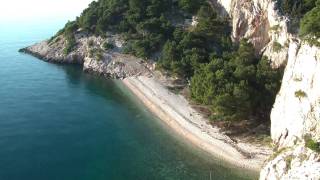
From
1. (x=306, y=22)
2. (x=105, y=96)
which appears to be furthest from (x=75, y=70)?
(x=306, y=22)

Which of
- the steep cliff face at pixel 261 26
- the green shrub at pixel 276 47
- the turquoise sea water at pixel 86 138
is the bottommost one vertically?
the turquoise sea water at pixel 86 138

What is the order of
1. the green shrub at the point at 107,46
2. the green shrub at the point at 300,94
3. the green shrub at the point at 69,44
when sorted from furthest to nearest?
the green shrub at the point at 69,44 → the green shrub at the point at 107,46 → the green shrub at the point at 300,94

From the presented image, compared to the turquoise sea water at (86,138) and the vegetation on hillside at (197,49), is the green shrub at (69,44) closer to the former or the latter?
the vegetation on hillside at (197,49)

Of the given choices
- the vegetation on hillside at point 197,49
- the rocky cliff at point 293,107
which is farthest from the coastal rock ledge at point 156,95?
the rocky cliff at point 293,107

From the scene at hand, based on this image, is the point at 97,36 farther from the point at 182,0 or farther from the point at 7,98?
the point at 7,98

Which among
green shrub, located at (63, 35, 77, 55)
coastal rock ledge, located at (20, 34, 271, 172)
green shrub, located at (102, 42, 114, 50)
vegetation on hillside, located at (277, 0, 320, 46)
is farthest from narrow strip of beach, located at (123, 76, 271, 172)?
green shrub, located at (63, 35, 77, 55)

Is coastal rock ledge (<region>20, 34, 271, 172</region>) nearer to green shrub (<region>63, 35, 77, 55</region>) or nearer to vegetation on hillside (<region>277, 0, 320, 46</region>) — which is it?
green shrub (<region>63, 35, 77, 55</region>)
